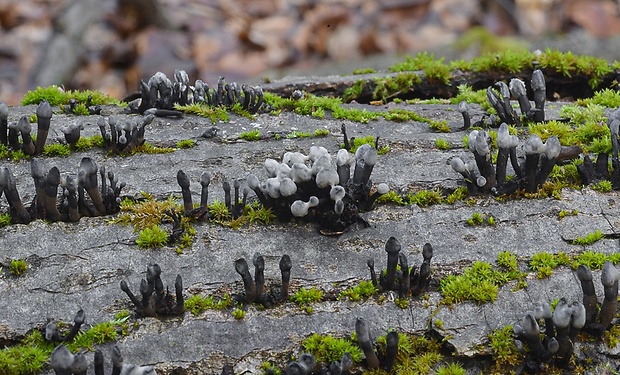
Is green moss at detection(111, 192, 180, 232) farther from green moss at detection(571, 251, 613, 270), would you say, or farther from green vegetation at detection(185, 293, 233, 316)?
green moss at detection(571, 251, 613, 270)

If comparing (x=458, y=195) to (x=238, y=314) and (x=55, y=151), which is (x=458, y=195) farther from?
(x=55, y=151)

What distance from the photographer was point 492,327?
3496 mm

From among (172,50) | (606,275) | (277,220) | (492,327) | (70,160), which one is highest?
(172,50)

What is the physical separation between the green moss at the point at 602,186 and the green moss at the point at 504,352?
1.56 metres

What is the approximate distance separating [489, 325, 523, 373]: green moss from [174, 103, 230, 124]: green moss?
2854 mm

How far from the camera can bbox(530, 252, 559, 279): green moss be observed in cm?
376

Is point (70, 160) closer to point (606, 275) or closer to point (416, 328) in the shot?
point (416, 328)

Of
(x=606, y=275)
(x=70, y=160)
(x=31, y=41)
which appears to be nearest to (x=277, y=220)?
(x=70, y=160)

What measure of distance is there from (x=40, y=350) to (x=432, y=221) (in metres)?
2.55

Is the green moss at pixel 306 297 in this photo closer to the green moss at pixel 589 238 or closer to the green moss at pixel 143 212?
the green moss at pixel 143 212

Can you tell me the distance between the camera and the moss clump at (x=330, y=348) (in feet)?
10.9

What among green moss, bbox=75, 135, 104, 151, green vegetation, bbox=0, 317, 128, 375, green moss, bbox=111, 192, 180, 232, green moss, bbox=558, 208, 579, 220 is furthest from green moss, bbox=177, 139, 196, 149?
green moss, bbox=558, 208, 579, 220

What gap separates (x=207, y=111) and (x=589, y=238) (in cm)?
312

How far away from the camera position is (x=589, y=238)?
3986 millimetres
